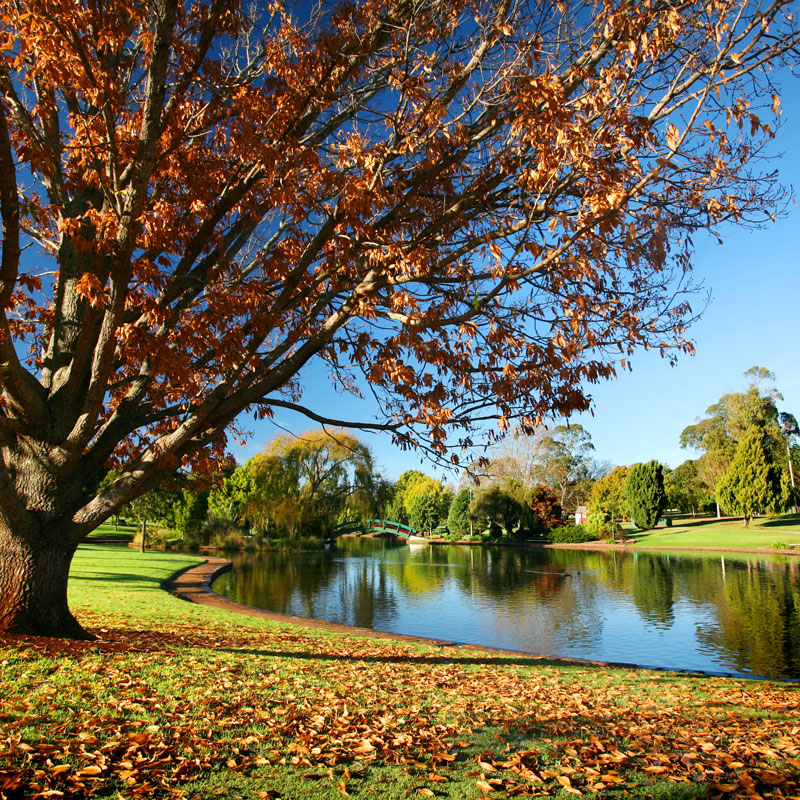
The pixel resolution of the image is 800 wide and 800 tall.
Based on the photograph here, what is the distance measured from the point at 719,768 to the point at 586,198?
452 centimetres

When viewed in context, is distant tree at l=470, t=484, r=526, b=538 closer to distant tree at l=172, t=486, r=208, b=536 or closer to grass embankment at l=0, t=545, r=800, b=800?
distant tree at l=172, t=486, r=208, b=536

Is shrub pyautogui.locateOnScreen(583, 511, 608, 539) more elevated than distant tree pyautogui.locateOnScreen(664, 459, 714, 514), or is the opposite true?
distant tree pyautogui.locateOnScreen(664, 459, 714, 514)

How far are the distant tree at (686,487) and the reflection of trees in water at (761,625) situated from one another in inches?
1839

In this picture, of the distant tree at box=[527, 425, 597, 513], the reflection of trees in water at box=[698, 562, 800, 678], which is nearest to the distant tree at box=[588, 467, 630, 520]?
the distant tree at box=[527, 425, 597, 513]

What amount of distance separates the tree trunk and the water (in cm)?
908

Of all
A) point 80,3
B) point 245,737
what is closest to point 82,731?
point 245,737

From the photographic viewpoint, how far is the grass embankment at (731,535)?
131 feet

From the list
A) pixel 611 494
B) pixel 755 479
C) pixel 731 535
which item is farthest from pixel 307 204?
pixel 611 494

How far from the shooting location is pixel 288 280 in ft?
21.5

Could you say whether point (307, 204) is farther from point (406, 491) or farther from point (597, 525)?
point (406, 491)

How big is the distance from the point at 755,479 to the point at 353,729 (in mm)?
52750

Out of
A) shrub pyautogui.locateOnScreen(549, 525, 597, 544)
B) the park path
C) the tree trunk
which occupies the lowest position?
shrub pyautogui.locateOnScreen(549, 525, 597, 544)

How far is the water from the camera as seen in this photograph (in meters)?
12.9

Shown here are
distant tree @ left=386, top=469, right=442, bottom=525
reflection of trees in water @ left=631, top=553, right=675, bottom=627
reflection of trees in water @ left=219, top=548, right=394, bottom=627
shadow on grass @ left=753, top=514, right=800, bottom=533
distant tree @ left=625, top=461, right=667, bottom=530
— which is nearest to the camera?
reflection of trees in water @ left=631, top=553, right=675, bottom=627
